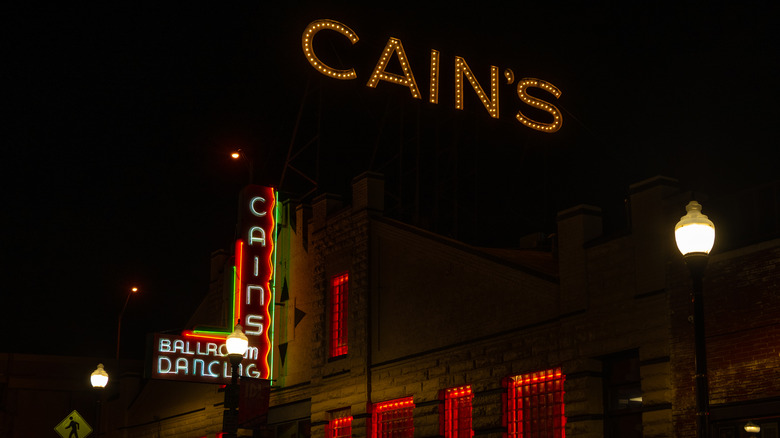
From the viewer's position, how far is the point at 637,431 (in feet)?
61.0

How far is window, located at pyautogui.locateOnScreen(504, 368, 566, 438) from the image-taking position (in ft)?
67.8

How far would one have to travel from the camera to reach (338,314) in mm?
28562

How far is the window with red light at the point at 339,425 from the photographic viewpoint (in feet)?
88.2

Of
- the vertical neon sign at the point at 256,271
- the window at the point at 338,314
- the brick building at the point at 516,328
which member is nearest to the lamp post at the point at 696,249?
the brick building at the point at 516,328

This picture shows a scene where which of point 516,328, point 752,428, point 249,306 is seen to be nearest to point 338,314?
point 249,306

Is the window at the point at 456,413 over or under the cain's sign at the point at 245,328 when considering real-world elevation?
under

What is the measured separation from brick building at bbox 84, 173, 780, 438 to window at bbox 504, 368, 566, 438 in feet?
0.12

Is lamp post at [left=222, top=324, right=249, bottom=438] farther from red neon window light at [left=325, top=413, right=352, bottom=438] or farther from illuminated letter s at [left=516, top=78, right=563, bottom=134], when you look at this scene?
illuminated letter s at [left=516, top=78, right=563, bottom=134]

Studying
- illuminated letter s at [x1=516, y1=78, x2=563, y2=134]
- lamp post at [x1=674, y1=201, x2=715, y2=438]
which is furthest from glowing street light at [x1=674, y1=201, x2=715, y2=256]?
illuminated letter s at [x1=516, y1=78, x2=563, y2=134]

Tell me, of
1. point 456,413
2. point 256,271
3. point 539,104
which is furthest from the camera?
point 539,104

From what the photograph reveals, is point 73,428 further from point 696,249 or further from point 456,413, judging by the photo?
point 696,249

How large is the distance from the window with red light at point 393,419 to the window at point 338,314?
2510 mm

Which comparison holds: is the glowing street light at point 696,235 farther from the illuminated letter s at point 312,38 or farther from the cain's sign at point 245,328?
the illuminated letter s at point 312,38

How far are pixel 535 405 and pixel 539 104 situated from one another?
16.4 m
